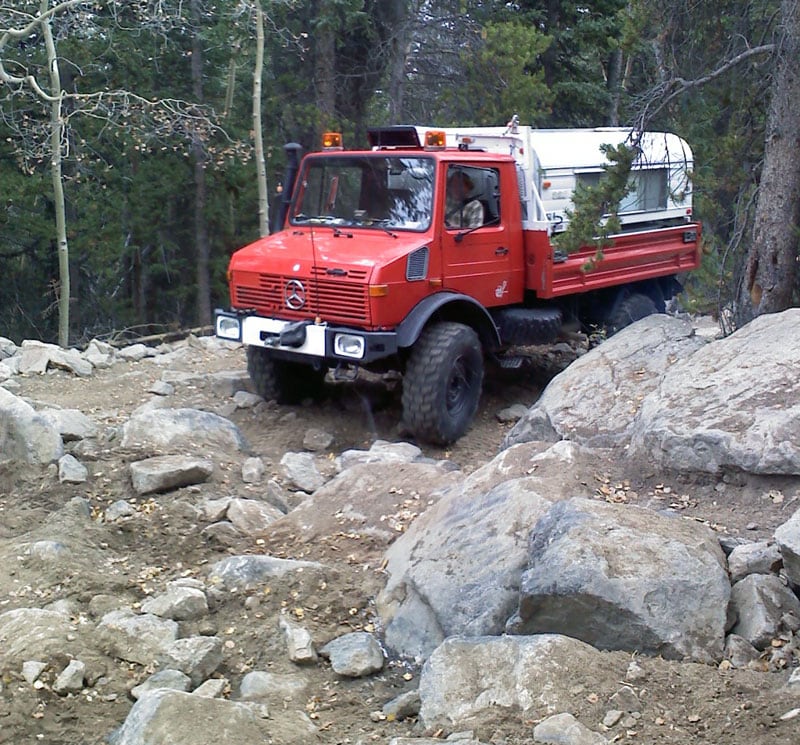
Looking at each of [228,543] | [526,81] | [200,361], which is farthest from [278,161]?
[228,543]

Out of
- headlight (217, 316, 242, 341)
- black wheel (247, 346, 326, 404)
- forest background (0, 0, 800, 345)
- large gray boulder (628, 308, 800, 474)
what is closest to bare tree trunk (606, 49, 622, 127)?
forest background (0, 0, 800, 345)

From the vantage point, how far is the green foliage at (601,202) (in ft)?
26.2

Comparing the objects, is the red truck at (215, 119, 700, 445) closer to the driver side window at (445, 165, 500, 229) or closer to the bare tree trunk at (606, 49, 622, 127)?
the driver side window at (445, 165, 500, 229)

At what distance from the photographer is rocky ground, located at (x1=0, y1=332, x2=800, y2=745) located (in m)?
3.68

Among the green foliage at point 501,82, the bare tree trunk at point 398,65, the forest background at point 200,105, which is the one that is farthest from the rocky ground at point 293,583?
the bare tree trunk at point 398,65

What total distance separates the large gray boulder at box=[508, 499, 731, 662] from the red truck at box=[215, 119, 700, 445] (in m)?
3.77

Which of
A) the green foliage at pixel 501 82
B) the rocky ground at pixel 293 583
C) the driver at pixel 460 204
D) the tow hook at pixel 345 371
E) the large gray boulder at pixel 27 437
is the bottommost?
the rocky ground at pixel 293 583

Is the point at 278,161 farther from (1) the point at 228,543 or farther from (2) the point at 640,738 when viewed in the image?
(2) the point at 640,738

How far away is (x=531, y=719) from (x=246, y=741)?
1023 millimetres

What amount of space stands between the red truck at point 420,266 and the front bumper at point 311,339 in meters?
0.01

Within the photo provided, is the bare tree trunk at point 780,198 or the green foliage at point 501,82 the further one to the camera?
the green foliage at point 501,82

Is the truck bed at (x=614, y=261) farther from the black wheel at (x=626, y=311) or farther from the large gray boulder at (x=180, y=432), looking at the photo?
the large gray boulder at (x=180, y=432)

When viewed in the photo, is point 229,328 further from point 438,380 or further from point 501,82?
point 501,82

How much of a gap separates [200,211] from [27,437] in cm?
1434
